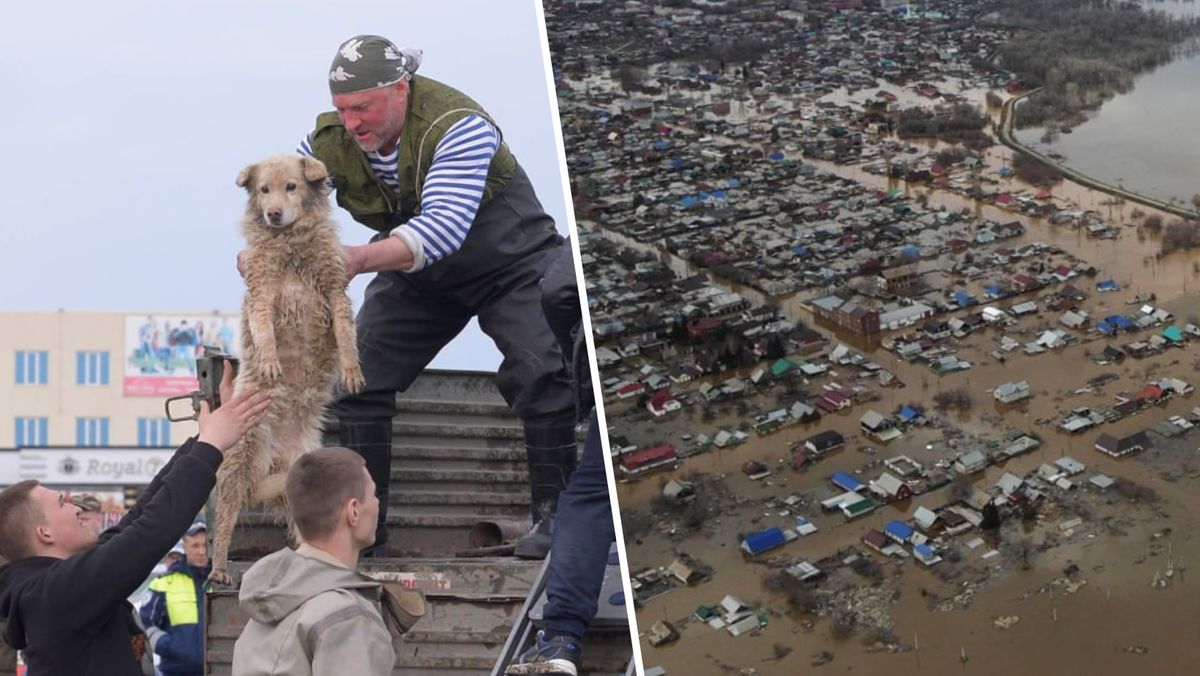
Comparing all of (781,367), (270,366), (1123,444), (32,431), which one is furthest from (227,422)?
(32,431)

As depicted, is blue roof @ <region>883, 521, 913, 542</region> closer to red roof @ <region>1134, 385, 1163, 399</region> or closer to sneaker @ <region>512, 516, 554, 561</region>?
red roof @ <region>1134, 385, 1163, 399</region>

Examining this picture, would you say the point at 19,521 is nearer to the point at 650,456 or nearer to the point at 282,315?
the point at 282,315

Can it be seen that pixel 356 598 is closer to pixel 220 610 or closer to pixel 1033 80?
pixel 220 610

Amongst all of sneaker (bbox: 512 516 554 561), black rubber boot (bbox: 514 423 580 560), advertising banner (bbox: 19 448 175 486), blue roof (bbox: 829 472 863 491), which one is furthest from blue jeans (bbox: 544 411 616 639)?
blue roof (bbox: 829 472 863 491)

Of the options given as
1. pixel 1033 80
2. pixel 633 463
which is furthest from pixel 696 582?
pixel 1033 80

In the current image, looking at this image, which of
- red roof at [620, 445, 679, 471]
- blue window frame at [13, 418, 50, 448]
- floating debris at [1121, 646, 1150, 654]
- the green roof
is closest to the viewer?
floating debris at [1121, 646, 1150, 654]

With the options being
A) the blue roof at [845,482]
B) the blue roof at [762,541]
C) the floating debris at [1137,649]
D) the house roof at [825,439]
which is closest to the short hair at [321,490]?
the floating debris at [1137,649]
